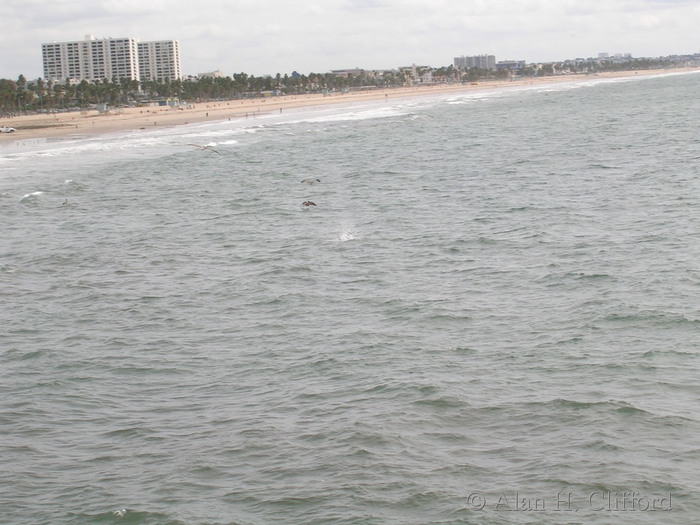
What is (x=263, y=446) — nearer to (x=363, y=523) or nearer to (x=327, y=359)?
(x=363, y=523)

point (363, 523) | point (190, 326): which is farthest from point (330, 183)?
point (363, 523)

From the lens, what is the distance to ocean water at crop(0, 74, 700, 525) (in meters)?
11.0

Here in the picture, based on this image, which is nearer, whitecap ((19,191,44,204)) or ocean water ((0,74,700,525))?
ocean water ((0,74,700,525))

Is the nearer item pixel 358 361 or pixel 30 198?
pixel 358 361

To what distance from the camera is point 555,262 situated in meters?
22.3

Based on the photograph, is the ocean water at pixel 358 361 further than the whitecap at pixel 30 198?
No

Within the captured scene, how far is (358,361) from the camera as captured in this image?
1565 cm

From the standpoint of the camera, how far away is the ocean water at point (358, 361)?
36.1ft

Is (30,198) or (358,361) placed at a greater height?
(30,198)

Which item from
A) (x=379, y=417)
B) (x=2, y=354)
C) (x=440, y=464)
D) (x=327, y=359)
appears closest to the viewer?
(x=440, y=464)

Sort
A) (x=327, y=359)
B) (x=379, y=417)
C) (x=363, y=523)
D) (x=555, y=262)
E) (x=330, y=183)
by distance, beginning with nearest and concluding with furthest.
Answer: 1. (x=363, y=523)
2. (x=379, y=417)
3. (x=327, y=359)
4. (x=555, y=262)
5. (x=330, y=183)

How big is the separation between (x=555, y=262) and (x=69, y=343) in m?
12.0

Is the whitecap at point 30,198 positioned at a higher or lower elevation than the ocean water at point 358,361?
higher

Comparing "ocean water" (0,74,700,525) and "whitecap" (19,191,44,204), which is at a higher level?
"whitecap" (19,191,44,204)
